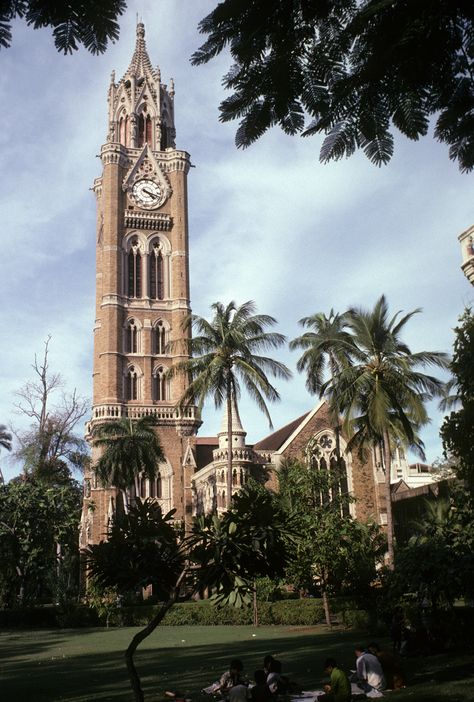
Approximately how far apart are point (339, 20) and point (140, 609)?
35144 millimetres

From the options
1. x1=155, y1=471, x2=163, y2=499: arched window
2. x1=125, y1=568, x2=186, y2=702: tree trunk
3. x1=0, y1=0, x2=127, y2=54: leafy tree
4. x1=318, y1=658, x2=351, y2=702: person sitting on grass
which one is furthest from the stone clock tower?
x1=0, y1=0, x2=127, y2=54: leafy tree

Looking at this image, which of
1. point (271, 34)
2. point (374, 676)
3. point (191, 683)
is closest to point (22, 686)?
point (191, 683)

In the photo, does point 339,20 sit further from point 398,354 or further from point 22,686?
point 398,354

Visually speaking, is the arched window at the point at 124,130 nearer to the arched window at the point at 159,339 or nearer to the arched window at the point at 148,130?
the arched window at the point at 148,130

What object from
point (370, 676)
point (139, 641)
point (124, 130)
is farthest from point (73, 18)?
point (124, 130)

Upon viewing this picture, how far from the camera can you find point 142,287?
5859 cm

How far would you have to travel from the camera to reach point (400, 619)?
682 inches

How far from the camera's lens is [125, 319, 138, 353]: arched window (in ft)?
187

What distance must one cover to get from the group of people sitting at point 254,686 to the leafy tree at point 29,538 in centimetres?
2835

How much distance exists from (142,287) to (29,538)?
23763mm

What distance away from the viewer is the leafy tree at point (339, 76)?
12.9 feet

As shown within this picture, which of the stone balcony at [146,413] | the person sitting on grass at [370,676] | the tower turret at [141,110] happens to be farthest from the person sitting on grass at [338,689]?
the tower turret at [141,110]

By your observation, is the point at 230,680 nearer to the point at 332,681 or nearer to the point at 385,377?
the point at 332,681

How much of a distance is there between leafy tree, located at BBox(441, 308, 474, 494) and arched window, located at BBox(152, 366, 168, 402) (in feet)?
131
